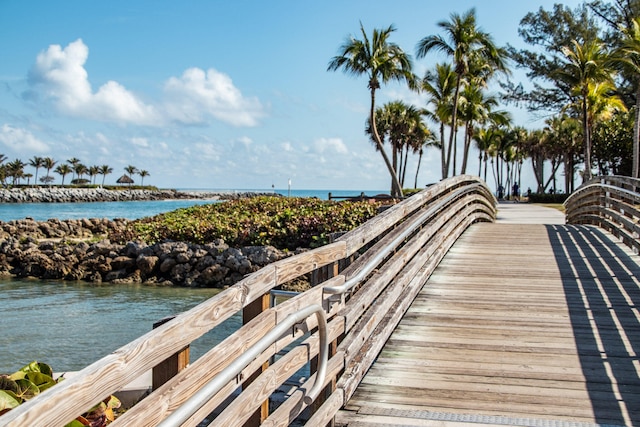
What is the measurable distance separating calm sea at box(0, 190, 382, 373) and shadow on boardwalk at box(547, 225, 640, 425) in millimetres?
4918

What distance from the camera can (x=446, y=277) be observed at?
8.62m

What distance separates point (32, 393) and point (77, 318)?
328 inches

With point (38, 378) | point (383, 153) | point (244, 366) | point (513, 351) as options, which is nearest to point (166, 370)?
point (244, 366)


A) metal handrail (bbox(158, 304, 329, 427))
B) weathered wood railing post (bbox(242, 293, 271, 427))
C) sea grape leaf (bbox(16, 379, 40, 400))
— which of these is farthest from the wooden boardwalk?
sea grape leaf (bbox(16, 379, 40, 400))

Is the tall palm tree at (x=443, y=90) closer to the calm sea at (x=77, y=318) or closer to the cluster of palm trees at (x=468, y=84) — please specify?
the cluster of palm trees at (x=468, y=84)

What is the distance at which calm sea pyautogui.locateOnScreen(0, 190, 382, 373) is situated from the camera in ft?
30.6

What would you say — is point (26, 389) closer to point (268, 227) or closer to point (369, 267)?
point (369, 267)

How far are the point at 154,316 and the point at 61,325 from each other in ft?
5.46

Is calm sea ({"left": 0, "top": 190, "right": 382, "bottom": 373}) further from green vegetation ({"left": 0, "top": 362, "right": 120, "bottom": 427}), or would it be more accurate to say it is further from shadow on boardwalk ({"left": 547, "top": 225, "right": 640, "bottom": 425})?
shadow on boardwalk ({"left": 547, "top": 225, "right": 640, "bottom": 425})

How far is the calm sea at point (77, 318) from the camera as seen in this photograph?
30.6ft

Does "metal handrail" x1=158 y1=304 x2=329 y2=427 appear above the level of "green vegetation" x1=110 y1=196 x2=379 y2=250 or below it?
above

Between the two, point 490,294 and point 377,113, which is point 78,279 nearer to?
point 490,294

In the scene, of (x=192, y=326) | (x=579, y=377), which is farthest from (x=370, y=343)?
(x=192, y=326)

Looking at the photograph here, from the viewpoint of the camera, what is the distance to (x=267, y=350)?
138 inches
